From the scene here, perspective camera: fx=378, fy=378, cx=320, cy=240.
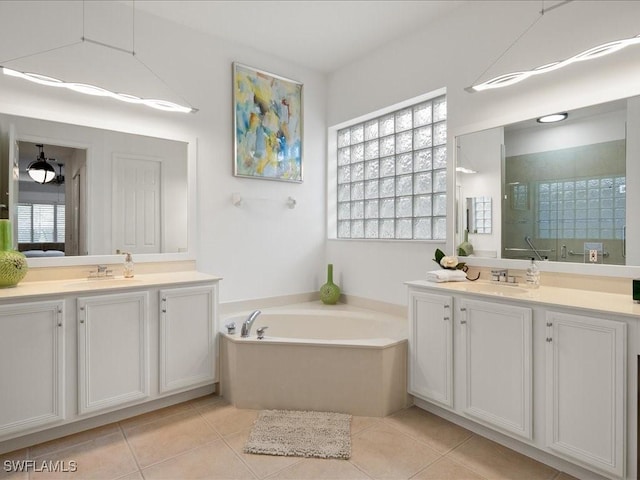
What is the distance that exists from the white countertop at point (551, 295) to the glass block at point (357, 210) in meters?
1.33

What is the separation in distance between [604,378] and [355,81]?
2.93 meters

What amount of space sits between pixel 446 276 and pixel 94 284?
2.15 metres

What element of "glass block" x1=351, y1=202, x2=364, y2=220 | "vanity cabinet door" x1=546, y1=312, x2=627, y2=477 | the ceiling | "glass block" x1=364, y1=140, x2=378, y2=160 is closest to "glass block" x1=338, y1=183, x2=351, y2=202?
"glass block" x1=351, y1=202, x2=364, y2=220

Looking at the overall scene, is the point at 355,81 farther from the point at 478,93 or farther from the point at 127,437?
the point at 127,437

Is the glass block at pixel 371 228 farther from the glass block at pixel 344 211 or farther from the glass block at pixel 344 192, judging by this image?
the glass block at pixel 344 192

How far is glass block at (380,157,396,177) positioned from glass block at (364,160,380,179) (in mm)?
45

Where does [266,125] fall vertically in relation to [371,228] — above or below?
above

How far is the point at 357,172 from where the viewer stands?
3648 mm

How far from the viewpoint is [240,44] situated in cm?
318

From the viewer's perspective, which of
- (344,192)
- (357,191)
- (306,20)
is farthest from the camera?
(344,192)

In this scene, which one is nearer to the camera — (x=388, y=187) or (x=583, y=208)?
(x=583, y=208)

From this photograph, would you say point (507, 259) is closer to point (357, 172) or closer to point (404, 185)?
point (404, 185)

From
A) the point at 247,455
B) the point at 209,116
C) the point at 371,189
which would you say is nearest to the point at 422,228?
the point at 371,189

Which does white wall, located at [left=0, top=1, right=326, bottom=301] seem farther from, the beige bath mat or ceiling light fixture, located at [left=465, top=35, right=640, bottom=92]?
ceiling light fixture, located at [left=465, top=35, right=640, bottom=92]
